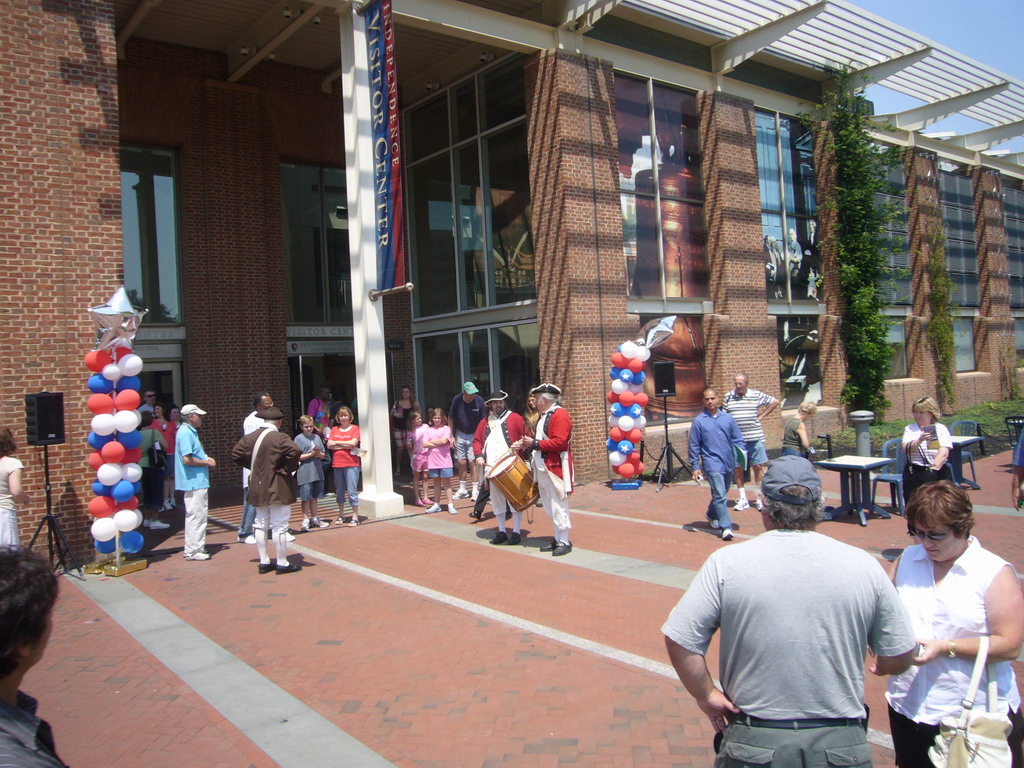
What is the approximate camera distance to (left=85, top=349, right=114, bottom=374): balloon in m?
8.41

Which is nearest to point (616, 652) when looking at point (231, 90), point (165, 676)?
point (165, 676)

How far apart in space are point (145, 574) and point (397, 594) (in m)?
3.12

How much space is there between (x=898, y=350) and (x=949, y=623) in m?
21.4

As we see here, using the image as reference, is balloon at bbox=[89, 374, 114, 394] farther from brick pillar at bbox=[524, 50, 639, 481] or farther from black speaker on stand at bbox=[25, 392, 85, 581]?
brick pillar at bbox=[524, 50, 639, 481]

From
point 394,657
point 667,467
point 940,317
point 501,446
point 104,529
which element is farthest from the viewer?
point 940,317

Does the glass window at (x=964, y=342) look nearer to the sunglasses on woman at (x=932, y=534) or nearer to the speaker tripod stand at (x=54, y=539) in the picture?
the speaker tripod stand at (x=54, y=539)

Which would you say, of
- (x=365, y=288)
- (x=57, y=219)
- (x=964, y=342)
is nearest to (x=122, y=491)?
(x=57, y=219)

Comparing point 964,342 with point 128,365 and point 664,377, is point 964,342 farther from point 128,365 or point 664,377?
point 128,365

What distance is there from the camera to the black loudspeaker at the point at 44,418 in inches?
321

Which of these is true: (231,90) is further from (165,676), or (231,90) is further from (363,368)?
(165,676)

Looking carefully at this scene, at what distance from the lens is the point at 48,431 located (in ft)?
27.0

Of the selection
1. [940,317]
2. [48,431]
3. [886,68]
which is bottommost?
[48,431]

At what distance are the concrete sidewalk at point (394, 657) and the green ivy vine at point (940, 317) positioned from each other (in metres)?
14.8

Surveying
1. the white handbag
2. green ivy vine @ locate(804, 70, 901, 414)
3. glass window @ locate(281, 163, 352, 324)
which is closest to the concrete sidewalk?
the white handbag
